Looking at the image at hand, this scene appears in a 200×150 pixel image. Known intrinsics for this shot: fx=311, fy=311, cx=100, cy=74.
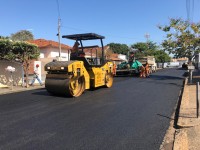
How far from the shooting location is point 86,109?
10.5m

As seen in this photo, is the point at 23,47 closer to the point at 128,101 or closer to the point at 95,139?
the point at 128,101

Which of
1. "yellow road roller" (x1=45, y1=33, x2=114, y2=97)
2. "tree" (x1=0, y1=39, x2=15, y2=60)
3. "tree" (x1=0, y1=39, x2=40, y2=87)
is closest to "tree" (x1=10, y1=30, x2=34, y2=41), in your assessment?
"tree" (x1=0, y1=39, x2=40, y2=87)

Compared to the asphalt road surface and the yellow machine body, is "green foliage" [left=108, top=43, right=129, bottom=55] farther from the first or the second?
the asphalt road surface

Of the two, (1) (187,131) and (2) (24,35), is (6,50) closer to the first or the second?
(1) (187,131)

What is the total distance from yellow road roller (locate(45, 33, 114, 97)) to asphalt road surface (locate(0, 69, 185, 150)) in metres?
1.11

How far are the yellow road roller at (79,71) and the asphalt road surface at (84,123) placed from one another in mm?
1110

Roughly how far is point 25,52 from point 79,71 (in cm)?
843

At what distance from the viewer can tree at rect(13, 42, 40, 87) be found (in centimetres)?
2056

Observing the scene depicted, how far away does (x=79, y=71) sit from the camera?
14.0 metres

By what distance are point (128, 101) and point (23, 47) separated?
1093 centimetres

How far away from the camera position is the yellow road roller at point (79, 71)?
1346 cm

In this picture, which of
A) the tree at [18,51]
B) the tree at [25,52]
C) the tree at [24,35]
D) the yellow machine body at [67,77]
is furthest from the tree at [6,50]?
the tree at [24,35]

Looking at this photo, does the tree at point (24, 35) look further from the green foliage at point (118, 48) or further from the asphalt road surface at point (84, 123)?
the green foliage at point (118, 48)

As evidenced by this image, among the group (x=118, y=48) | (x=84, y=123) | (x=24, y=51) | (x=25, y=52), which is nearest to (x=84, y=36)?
(x=24, y=51)
